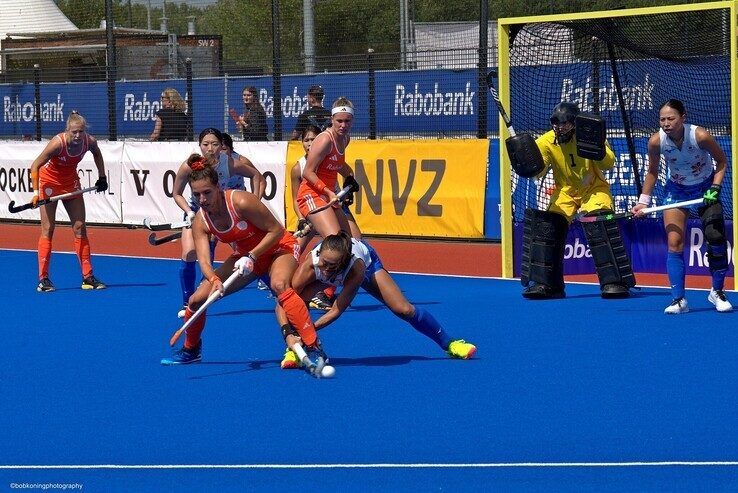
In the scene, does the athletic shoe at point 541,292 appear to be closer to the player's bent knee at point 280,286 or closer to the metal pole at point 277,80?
the player's bent knee at point 280,286

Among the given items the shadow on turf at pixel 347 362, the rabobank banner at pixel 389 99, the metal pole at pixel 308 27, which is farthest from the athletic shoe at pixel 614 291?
the metal pole at pixel 308 27

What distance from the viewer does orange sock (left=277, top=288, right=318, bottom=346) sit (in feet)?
27.6

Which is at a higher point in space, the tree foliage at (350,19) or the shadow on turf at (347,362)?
the tree foliage at (350,19)

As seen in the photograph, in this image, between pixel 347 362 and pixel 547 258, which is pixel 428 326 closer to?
pixel 347 362

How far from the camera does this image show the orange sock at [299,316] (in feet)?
27.6

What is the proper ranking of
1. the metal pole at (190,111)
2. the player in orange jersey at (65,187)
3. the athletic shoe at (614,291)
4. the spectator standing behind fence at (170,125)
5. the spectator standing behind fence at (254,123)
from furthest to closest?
the metal pole at (190,111) < the spectator standing behind fence at (170,125) < the spectator standing behind fence at (254,123) < the player in orange jersey at (65,187) < the athletic shoe at (614,291)

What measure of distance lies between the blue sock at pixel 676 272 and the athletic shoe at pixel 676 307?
0.16 feet

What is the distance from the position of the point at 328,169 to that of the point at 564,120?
2231 mm

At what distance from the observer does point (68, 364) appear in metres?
9.35

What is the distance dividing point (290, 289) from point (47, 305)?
16.8 feet

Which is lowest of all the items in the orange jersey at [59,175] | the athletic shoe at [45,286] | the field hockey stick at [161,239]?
the athletic shoe at [45,286]

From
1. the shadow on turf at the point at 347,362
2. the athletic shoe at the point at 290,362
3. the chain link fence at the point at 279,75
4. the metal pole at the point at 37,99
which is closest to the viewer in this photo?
the athletic shoe at the point at 290,362

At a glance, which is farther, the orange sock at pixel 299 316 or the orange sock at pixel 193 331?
the orange sock at pixel 193 331

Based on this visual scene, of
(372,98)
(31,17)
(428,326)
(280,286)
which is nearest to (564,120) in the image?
(428,326)
